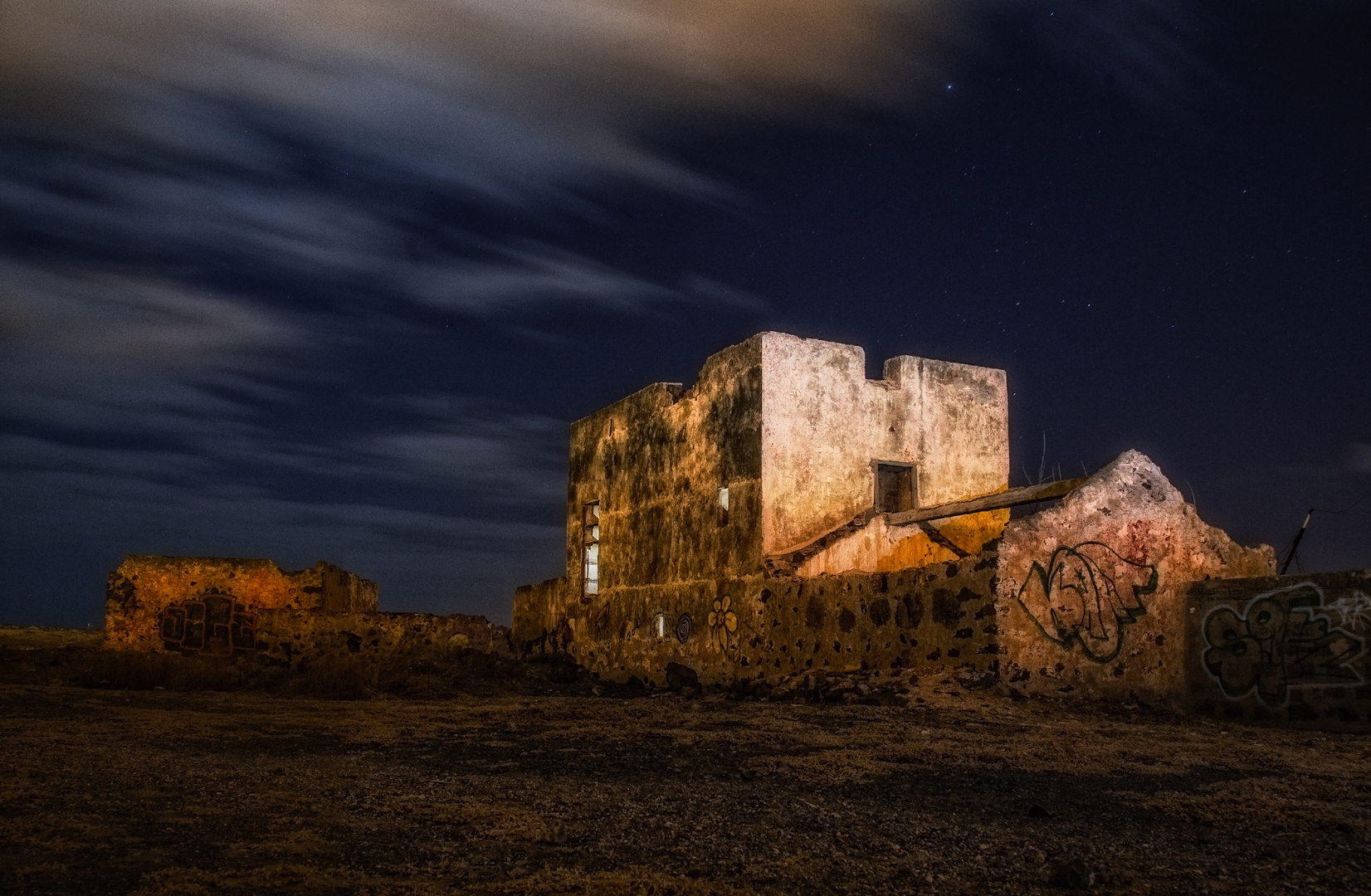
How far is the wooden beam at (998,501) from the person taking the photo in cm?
1203

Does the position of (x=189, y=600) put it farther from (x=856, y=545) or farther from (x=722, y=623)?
(x=856, y=545)

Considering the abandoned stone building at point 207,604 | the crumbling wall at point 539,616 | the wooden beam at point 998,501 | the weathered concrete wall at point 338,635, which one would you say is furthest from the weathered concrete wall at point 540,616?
the wooden beam at point 998,501

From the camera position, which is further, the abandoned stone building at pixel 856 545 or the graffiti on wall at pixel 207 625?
the graffiti on wall at pixel 207 625

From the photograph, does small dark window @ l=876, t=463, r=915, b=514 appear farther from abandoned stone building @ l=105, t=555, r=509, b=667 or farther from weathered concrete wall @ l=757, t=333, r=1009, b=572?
abandoned stone building @ l=105, t=555, r=509, b=667

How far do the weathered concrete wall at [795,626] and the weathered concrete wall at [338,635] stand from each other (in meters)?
3.24

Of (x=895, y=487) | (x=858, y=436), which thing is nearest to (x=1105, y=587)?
(x=858, y=436)

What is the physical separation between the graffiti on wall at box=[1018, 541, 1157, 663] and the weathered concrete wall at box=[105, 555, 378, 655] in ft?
32.5

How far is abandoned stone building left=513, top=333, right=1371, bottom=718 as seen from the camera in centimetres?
1059

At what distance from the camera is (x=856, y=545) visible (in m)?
14.2

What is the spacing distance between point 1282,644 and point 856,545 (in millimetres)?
5461

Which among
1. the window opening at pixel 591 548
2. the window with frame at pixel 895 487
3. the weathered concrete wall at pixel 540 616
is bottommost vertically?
the weathered concrete wall at pixel 540 616

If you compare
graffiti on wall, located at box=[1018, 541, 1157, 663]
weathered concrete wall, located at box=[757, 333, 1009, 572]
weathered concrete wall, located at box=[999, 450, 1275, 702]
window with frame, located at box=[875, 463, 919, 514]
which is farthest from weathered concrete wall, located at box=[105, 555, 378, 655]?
graffiti on wall, located at box=[1018, 541, 1157, 663]

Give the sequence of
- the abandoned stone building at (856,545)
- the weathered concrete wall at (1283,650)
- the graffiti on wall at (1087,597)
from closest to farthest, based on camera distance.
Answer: the weathered concrete wall at (1283,650) < the graffiti on wall at (1087,597) < the abandoned stone building at (856,545)

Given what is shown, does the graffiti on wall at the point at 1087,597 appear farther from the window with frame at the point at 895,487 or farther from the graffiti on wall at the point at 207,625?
the graffiti on wall at the point at 207,625
